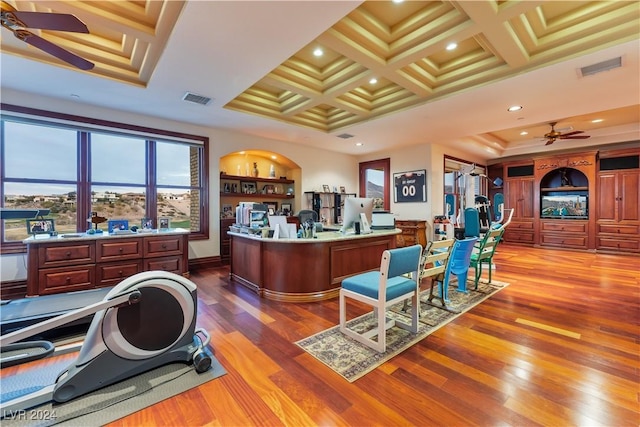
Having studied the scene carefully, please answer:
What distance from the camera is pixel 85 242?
146 inches

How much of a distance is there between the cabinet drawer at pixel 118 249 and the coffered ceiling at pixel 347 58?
215 cm

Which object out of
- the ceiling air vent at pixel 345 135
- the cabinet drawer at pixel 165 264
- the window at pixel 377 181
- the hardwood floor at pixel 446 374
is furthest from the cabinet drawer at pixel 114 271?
the window at pixel 377 181

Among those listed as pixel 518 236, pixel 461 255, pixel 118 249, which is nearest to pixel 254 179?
pixel 118 249

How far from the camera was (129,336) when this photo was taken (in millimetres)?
1916

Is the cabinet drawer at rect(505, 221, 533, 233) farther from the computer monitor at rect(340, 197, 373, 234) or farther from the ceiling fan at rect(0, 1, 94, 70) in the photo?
the ceiling fan at rect(0, 1, 94, 70)

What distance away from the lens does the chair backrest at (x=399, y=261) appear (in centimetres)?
227

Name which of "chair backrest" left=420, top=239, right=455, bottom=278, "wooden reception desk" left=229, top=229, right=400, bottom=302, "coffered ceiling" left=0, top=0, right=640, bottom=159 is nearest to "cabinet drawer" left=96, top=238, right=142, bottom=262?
"wooden reception desk" left=229, top=229, right=400, bottom=302

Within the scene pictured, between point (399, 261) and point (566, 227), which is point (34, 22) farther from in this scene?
point (566, 227)

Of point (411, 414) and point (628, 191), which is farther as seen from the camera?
point (628, 191)

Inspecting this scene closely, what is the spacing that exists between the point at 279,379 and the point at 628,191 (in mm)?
9460

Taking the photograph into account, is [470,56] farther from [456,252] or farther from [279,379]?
[279,379]

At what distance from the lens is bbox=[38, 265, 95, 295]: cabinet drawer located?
346 cm

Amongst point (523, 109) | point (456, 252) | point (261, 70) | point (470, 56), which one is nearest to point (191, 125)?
point (261, 70)

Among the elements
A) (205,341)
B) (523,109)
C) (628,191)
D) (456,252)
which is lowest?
(205,341)
